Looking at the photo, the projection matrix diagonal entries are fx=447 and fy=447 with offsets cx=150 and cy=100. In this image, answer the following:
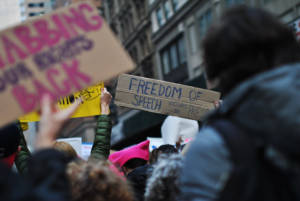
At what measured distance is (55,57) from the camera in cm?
201

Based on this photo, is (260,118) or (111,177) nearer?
(260,118)

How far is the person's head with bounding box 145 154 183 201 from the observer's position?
7.48 ft

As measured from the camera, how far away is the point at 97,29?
6.89 feet

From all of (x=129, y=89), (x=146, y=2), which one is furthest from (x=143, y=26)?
(x=129, y=89)

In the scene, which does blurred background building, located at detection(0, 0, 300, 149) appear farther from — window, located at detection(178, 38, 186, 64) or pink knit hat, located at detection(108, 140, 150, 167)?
pink knit hat, located at detection(108, 140, 150, 167)

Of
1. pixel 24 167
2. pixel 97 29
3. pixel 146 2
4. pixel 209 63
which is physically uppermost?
pixel 146 2

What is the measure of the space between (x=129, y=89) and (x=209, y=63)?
8.67 feet

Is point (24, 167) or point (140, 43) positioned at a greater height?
point (140, 43)

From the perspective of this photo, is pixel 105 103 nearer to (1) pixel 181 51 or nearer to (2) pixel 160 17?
(1) pixel 181 51

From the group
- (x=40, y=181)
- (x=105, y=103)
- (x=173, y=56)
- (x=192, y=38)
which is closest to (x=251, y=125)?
(x=40, y=181)

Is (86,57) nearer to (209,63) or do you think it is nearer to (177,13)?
(209,63)

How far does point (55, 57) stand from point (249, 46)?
0.86m

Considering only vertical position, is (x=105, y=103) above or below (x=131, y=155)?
above

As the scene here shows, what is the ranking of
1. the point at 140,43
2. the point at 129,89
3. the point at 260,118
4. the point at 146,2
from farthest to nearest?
1. the point at 140,43
2. the point at 146,2
3. the point at 129,89
4. the point at 260,118
